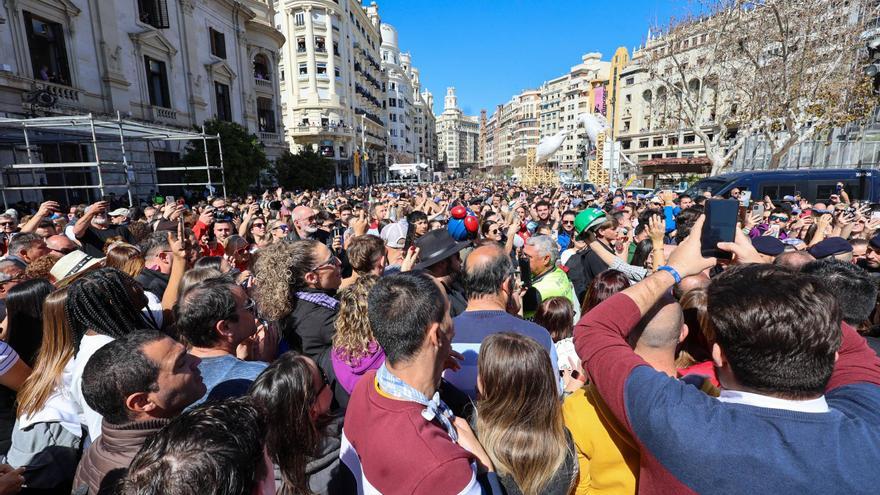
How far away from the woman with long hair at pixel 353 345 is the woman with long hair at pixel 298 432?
34 centimetres

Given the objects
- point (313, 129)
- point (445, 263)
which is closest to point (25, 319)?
point (445, 263)

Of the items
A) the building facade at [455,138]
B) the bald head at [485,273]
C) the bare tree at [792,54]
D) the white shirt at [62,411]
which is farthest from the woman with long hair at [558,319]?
the building facade at [455,138]

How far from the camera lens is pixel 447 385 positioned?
76.1 inches

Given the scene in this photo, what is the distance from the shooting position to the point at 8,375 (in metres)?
2.12

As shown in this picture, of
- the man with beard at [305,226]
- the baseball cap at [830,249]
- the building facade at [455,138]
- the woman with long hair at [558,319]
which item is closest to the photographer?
the woman with long hair at [558,319]

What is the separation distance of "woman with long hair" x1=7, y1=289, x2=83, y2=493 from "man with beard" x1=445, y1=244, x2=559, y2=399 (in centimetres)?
190

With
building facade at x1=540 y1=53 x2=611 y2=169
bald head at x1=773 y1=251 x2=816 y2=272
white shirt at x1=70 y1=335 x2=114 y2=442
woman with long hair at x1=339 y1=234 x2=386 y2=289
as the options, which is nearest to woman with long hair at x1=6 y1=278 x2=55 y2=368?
white shirt at x1=70 y1=335 x2=114 y2=442

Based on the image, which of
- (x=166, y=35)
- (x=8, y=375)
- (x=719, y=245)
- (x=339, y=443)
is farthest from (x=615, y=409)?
(x=166, y=35)

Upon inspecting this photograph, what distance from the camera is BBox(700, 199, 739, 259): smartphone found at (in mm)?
1651

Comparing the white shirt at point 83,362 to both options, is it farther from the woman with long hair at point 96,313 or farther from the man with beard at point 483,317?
the man with beard at point 483,317

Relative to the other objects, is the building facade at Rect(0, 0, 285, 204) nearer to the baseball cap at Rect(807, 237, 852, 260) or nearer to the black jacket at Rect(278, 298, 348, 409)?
the black jacket at Rect(278, 298, 348, 409)

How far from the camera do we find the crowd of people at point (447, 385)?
1.03 metres

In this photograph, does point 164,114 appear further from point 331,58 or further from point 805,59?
point 331,58

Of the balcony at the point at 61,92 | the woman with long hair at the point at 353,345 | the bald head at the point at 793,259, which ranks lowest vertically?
the woman with long hair at the point at 353,345
